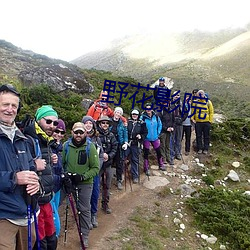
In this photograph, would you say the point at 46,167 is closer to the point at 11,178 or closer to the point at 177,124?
the point at 11,178

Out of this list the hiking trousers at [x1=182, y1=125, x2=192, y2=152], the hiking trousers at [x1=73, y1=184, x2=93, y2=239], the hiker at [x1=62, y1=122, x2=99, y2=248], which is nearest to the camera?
the hiker at [x1=62, y1=122, x2=99, y2=248]

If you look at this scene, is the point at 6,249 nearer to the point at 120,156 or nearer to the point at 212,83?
the point at 120,156

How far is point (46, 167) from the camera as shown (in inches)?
159

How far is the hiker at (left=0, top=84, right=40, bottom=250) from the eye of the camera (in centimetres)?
302

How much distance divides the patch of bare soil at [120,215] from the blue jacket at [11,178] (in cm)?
301

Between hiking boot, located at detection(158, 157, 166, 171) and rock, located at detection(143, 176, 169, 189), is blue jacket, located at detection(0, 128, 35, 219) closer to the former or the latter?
rock, located at detection(143, 176, 169, 189)

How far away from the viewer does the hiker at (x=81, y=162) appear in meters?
5.36

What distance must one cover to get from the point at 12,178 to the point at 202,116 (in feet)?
29.5

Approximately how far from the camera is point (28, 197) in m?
3.16

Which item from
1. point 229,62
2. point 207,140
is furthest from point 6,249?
point 229,62

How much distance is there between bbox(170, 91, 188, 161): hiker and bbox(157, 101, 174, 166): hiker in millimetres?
170

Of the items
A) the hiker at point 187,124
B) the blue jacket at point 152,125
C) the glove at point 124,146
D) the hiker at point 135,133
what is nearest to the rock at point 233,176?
the hiker at point 187,124

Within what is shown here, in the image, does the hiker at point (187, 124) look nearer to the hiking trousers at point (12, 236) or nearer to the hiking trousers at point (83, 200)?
the hiking trousers at point (83, 200)

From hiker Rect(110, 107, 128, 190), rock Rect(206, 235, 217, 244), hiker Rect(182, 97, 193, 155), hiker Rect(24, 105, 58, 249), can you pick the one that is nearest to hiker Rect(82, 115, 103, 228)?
hiker Rect(110, 107, 128, 190)
